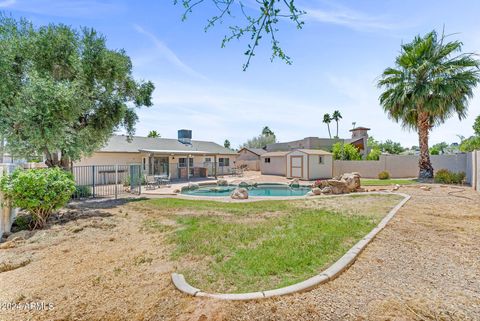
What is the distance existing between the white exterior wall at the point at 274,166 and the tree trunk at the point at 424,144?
1276cm

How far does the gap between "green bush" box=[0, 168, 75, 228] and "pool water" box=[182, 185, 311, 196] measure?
371 inches

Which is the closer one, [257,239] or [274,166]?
[257,239]

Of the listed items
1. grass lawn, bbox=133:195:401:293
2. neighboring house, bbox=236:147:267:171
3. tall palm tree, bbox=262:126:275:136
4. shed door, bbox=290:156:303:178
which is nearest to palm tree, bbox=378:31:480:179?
shed door, bbox=290:156:303:178

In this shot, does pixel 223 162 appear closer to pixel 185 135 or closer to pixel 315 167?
pixel 185 135

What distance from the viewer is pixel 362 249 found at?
467 cm

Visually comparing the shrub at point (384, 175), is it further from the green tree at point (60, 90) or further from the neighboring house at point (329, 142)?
the green tree at point (60, 90)

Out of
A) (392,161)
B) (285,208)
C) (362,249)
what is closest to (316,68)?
(285,208)

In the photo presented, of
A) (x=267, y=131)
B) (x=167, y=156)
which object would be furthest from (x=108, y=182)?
(x=267, y=131)

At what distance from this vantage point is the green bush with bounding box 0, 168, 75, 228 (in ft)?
20.8

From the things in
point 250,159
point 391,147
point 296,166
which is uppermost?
point 391,147

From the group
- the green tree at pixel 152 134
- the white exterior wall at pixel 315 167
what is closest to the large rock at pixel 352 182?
the white exterior wall at pixel 315 167

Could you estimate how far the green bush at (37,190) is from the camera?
20.8 feet

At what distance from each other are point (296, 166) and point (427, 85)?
11891 millimetres

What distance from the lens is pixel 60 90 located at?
9289 mm
